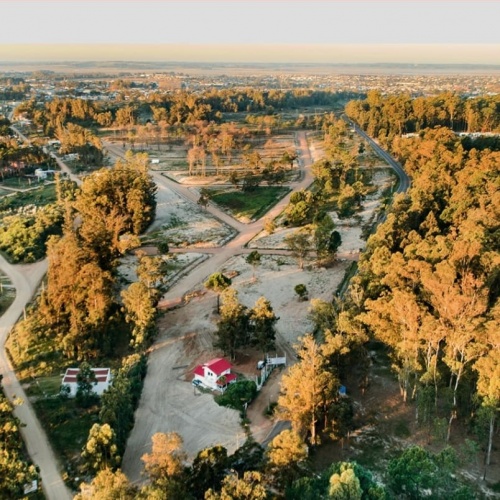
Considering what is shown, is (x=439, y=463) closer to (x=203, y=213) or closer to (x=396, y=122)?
(x=203, y=213)

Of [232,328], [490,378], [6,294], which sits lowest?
[6,294]

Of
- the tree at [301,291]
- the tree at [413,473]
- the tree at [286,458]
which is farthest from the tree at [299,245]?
the tree at [413,473]

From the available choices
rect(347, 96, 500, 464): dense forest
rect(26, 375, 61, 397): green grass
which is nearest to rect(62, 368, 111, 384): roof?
rect(26, 375, 61, 397): green grass

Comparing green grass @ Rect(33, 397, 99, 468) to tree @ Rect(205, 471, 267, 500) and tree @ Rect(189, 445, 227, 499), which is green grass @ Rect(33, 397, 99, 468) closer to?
tree @ Rect(189, 445, 227, 499)

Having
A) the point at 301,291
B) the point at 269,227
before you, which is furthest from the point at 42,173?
the point at 301,291

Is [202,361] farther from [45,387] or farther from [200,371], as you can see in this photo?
[45,387]
